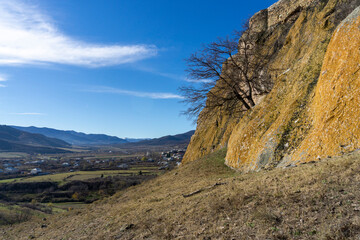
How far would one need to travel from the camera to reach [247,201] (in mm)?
6648

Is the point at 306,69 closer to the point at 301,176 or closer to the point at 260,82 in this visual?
the point at 260,82

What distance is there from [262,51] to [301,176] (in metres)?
20.2

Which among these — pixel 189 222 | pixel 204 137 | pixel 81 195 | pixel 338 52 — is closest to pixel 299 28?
pixel 338 52

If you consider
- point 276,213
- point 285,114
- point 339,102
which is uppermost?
point 339,102

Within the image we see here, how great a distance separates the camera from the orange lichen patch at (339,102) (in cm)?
860

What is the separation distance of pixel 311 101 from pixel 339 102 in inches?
93.7

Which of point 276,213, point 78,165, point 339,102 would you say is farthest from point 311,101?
point 78,165

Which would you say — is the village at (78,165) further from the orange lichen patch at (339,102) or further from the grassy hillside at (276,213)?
the grassy hillside at (276,213)

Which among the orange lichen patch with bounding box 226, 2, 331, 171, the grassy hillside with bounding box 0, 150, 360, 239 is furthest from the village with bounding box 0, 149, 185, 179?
the grassy hillside with bounding box 0, 150, 360, 239

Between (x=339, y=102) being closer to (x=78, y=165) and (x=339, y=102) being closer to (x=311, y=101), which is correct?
(x=311, y=101)

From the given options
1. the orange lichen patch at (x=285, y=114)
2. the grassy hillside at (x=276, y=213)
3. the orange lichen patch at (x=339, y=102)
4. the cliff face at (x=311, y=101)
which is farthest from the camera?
the orange lichen patch at (x=285, y=114)

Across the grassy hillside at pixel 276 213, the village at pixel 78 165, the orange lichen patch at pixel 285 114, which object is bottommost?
the village at pixel 78 165

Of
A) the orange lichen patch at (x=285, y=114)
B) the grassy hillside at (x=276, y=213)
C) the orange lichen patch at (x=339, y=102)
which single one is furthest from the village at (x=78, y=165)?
the grassy hillside at (x=276, y=213)

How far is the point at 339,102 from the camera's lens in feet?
30.8
